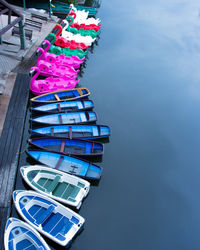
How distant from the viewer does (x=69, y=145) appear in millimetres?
13914

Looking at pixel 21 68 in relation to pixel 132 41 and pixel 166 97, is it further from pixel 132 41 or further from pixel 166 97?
pixel 132 41

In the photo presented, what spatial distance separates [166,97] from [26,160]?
15.2 m

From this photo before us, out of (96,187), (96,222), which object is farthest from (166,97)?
(96,222)

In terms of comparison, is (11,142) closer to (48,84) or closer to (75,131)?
(75,131)


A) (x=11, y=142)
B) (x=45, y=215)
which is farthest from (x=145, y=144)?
(x=11, y=142)

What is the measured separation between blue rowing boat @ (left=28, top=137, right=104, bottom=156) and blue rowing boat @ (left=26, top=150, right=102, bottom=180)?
0.49 metres

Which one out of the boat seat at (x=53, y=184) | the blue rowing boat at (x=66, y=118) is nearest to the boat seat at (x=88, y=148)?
the blue rowing boat at (x=66, y=118)

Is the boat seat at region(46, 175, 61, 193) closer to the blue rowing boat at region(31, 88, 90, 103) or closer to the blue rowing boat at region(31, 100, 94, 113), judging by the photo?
the blue rowing boat at region(31, 100, 94, 113)

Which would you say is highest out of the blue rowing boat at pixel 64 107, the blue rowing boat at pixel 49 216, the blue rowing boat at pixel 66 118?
the blue rowing boat at pixel 64 107

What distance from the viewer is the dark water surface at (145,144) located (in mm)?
11680

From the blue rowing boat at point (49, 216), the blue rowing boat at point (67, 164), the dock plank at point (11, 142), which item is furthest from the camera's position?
the blue rowing boat at point (67, 164)

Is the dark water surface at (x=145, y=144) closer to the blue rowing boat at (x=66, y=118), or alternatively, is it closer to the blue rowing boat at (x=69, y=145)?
the blue rowing boat at (x=69, y=145)

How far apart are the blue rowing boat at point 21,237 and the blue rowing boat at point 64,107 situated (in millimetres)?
8434

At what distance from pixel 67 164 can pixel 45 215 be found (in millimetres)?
3354
